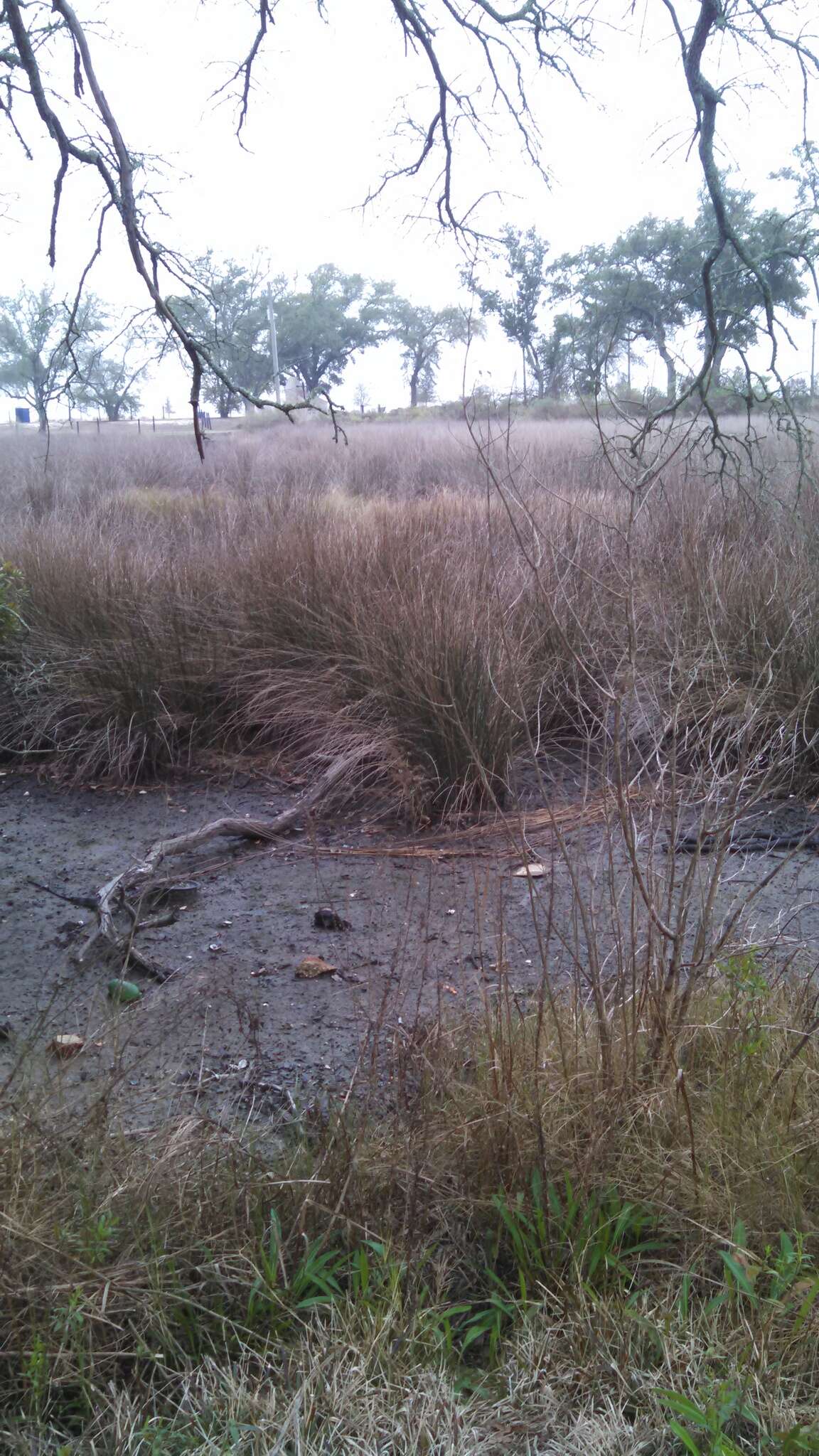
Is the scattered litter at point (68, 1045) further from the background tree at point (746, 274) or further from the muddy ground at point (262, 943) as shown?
the background tree at point (746, 274)

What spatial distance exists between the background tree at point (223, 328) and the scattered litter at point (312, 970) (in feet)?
8.78

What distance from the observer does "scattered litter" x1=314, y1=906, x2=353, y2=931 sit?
3.27m

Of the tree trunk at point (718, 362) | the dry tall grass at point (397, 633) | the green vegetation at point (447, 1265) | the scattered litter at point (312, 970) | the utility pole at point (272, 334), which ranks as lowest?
the scattered litter at point (312, 970)

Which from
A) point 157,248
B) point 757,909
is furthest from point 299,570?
point 757,909

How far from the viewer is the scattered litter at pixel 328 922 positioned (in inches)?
129

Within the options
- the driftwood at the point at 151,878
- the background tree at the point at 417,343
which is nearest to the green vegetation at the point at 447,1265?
the driftwood at the point at 151,878

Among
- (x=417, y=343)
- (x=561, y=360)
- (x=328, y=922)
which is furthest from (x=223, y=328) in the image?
(x=417, y=343)

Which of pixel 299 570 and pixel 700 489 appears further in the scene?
pixel 700 489

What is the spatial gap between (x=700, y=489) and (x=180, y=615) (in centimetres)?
423

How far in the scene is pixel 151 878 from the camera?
3.50m

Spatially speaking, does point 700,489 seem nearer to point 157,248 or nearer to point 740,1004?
point 157,248

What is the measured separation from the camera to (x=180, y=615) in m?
5.30

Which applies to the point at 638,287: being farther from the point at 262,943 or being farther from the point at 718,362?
the point at 262,943

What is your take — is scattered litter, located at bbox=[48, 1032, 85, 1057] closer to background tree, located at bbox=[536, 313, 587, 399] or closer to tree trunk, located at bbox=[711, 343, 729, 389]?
background tree, located at bbox=[536, 313, 587, 399]
